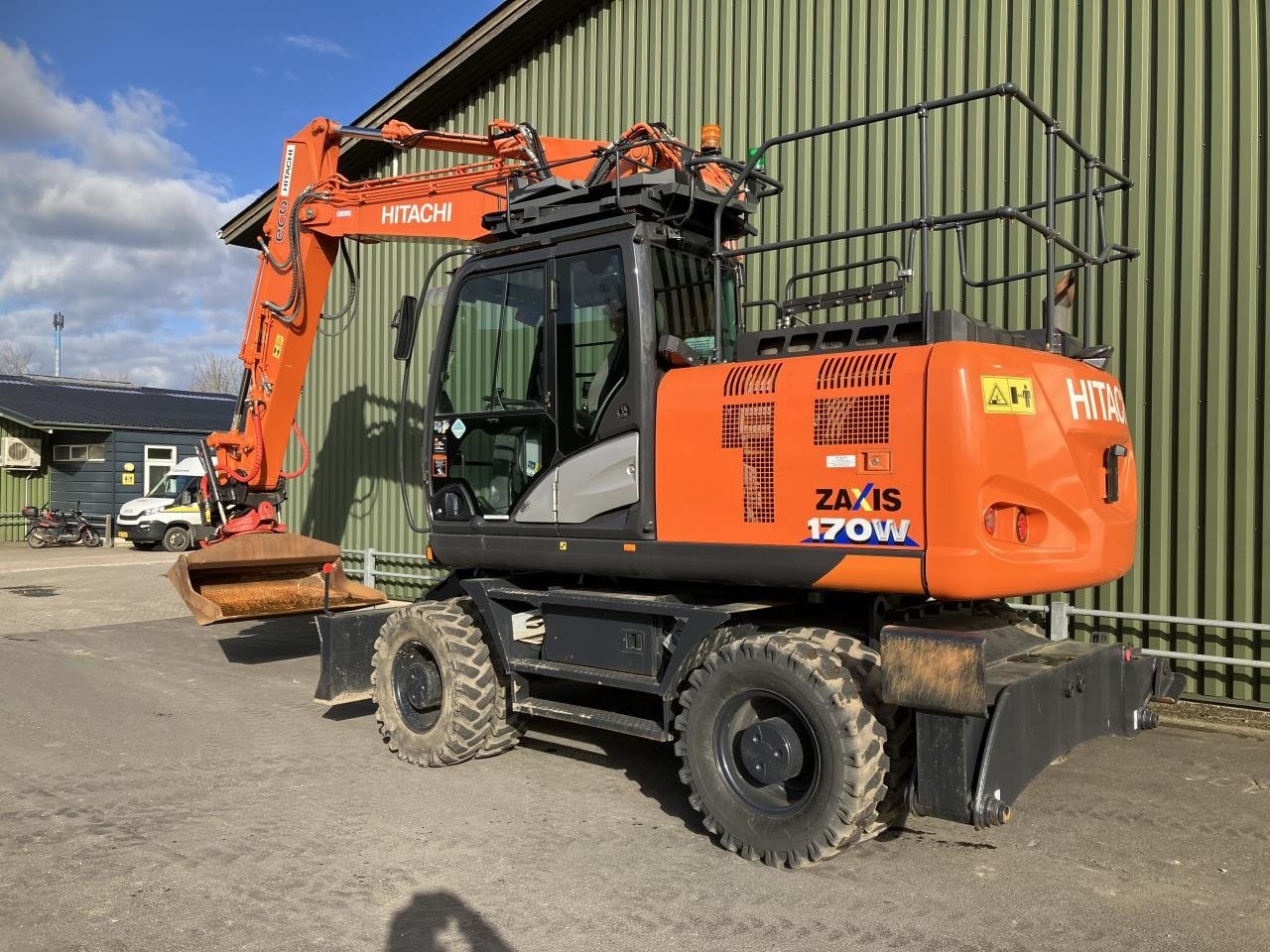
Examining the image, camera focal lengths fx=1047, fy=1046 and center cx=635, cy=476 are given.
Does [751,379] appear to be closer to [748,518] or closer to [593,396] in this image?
[748,518]

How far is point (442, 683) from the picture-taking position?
6.51 m

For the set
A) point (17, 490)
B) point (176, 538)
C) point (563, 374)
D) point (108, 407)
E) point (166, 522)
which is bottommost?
point (176, 538)

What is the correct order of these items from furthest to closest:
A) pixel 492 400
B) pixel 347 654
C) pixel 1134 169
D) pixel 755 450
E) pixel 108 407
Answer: pixel 108 407 < pixel 1134 169 < pixel 347 654 < pixel 492 400 < pixel 755 450

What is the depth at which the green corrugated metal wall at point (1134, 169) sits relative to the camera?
25.5 ft

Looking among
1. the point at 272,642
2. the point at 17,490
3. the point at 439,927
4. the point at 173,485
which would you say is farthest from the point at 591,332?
the point at 17,490

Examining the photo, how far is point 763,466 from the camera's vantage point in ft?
16.6

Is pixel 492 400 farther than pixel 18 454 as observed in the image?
No

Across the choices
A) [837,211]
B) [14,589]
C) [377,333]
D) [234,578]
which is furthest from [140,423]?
[837,211]

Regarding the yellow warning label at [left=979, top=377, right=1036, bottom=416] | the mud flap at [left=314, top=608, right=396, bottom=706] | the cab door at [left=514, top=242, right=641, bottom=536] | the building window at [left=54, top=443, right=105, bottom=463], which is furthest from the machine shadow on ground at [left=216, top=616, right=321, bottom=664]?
the building window at [left=54, top=443, right=105, bottom=463]

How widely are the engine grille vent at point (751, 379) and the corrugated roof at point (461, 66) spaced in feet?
26.1

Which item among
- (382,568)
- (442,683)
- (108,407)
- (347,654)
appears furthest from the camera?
(108,407)

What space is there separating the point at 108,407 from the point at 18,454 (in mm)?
3984

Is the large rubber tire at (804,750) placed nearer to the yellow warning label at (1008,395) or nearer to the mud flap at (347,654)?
the yellow warning label at (1008,395)

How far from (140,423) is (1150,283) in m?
28.5
